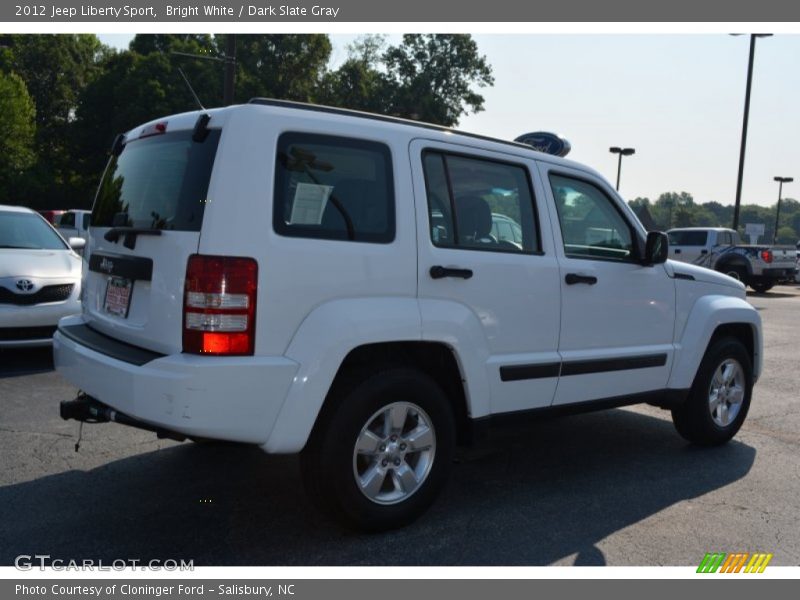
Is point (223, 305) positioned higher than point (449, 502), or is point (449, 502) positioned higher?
point (223, 305)

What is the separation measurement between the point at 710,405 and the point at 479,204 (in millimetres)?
2553

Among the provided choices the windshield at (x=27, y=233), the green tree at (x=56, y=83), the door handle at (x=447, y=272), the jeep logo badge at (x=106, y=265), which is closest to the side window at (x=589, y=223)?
the door handle at (x=447, y=272)

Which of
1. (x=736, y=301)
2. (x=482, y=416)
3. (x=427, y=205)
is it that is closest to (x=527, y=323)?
(x=482, y=416)

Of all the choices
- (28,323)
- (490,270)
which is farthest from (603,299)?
(28,323)

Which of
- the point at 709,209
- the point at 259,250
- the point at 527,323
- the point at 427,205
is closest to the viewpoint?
the point at 259,250

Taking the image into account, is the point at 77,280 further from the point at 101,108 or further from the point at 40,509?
the point at 101,108

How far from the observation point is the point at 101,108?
42.2m

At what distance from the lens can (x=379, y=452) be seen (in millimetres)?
3576

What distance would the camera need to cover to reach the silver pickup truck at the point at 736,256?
21656 millimetres

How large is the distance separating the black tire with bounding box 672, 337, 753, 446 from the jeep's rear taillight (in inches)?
135

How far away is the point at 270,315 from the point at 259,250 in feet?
0.90

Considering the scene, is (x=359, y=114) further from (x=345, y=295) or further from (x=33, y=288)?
(x=33, y=288)

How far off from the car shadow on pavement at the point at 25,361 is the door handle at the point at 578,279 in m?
5.17

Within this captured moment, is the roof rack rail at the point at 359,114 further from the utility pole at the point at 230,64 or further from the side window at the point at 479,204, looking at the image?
the utility pole at the point at 230,64
